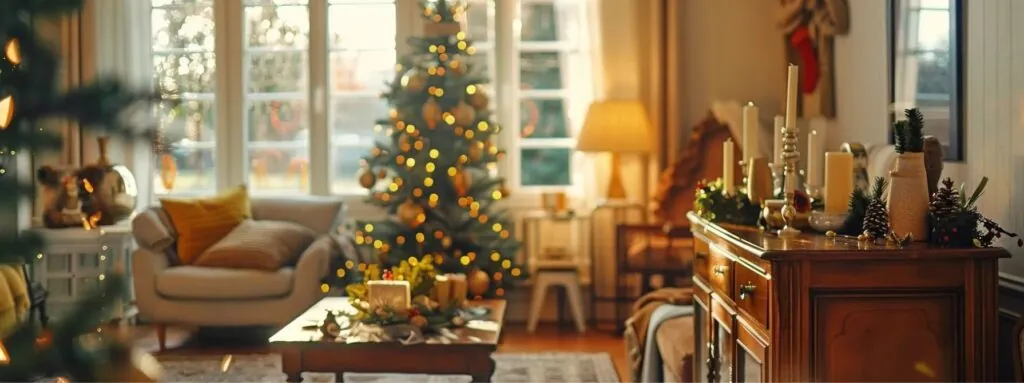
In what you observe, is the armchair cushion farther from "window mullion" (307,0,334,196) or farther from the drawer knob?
the drawer knob

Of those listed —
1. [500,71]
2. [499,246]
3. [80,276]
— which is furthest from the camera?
[500,71]

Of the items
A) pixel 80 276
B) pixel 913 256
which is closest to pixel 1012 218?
pixel 913 256

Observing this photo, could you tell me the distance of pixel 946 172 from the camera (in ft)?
11.2

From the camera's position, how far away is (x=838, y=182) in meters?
2.67

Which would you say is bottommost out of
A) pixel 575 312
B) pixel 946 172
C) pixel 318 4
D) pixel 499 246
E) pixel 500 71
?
pixel 575 312

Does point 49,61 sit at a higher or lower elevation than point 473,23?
lower

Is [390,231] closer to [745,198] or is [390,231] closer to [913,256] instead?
[745,198]

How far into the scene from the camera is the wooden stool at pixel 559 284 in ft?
20.9

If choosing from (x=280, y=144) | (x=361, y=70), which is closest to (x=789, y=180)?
(x=361, y=70)

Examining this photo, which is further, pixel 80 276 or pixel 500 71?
pixel 500 71

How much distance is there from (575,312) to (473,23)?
6.33 feet

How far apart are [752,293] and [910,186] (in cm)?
42

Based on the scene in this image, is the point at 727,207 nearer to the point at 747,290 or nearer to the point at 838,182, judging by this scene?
the point at 838,182

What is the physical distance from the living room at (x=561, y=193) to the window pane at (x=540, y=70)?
15mm
